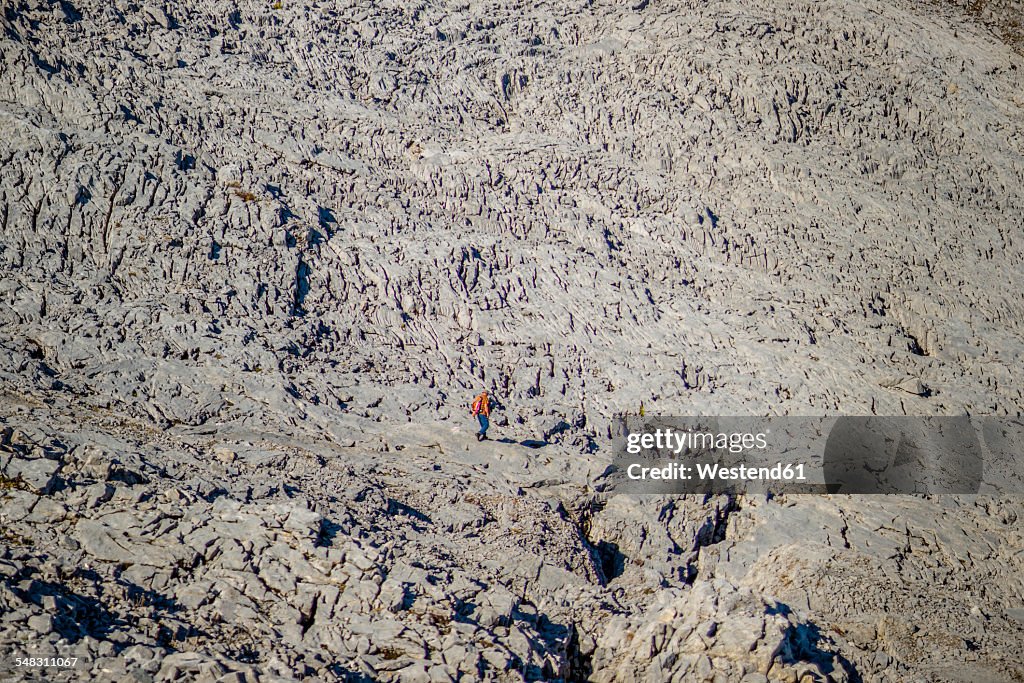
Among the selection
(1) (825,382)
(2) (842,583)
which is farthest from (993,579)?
(1) (825,382)

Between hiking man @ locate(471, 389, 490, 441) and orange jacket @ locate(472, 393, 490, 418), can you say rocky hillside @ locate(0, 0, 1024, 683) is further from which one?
orange jacket @ locate(472, 393, 490, 418)

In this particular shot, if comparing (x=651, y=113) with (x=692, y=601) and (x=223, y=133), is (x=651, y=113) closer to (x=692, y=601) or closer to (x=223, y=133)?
(x=223, y=133)

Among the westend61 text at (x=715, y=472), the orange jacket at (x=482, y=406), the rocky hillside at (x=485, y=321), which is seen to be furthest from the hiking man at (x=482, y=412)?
the westend61 text at (x=715, y=472)

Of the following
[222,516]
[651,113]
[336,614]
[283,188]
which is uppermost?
[651,113]

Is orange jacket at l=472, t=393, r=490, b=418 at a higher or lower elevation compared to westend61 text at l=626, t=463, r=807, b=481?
higher

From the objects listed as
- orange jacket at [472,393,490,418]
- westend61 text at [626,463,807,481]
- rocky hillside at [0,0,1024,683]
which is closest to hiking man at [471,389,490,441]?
orange jacket at [472,393,490,418]

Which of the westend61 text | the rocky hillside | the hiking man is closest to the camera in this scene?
the rocky hillside
